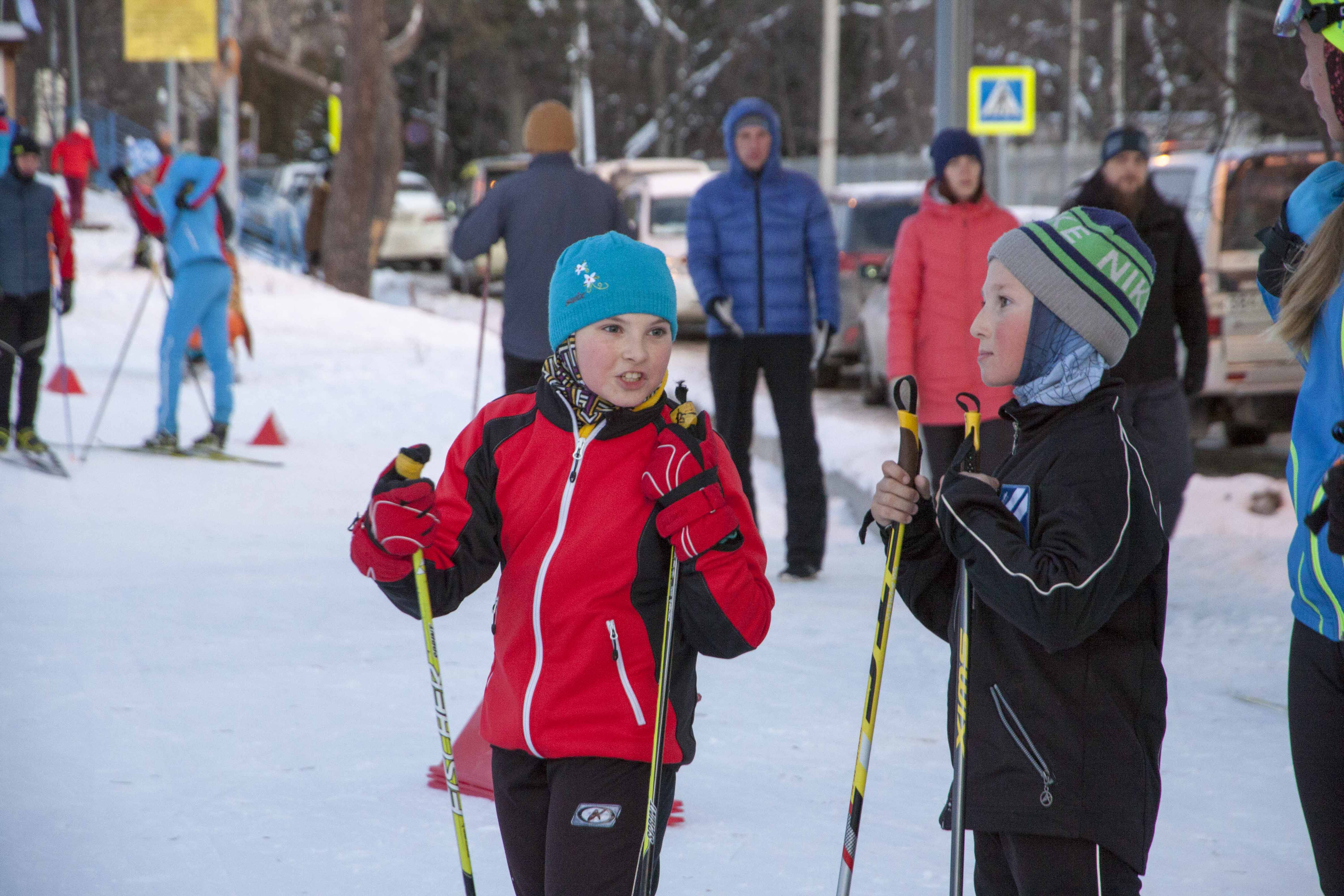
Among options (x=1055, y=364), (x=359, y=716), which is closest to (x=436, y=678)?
(x=1055, y=364)

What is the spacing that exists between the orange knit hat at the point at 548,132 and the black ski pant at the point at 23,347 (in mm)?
4191

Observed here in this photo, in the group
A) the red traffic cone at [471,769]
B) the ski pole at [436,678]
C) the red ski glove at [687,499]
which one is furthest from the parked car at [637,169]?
the red ski glove at [687,499]

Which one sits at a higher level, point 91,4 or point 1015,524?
point 91,4

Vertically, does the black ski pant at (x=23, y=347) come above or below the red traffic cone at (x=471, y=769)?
above

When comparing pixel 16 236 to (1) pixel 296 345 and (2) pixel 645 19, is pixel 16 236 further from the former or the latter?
(2) pixel 645 19

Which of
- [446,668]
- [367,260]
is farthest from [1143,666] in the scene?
[367,260]

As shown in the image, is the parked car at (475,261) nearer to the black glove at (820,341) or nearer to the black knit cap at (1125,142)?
the black glove at (820,341)

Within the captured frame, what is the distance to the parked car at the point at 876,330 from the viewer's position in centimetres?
1254

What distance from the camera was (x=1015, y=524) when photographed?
221cm

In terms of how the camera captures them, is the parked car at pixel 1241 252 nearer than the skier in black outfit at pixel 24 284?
No

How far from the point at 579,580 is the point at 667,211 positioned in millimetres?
16279

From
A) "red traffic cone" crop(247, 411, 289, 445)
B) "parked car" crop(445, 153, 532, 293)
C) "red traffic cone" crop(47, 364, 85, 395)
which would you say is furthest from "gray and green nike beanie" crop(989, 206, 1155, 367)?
"parked car" crop(445, 153, 532, 293)

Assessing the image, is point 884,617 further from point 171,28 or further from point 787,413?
point 171,28

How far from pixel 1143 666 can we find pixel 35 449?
786 centimetres
